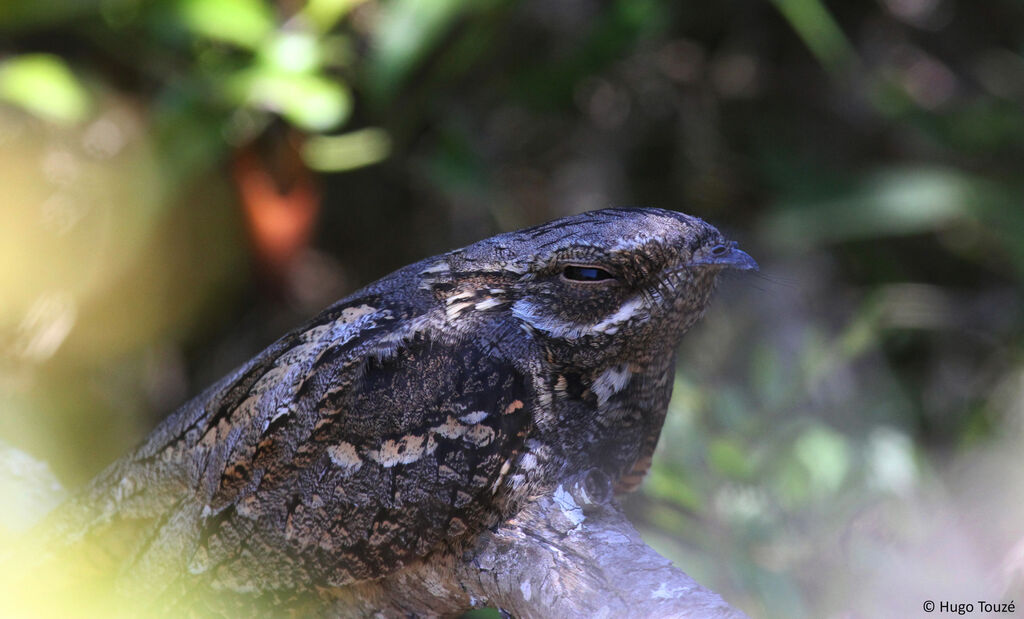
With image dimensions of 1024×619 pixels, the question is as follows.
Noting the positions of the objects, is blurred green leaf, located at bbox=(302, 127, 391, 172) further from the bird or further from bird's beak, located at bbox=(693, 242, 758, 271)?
bird's beak, located at bbox=(693, 242, 758, 271)

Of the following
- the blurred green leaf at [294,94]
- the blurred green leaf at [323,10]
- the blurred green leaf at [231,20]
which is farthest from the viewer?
the blurred green leaf at [323,10]

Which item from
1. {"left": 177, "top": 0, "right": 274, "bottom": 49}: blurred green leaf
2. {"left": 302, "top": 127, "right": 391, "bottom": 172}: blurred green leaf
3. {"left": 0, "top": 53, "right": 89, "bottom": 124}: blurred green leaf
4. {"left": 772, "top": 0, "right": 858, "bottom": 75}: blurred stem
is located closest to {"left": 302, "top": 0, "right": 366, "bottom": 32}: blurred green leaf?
{"left": 177, "top": 0, "right": 274, "bottom": 49}: blurred green leaf

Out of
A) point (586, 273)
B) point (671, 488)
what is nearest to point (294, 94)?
point (671, 488)

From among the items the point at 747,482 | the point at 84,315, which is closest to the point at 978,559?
the point at 747,482

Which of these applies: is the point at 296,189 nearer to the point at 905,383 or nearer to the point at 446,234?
the point at 446,234

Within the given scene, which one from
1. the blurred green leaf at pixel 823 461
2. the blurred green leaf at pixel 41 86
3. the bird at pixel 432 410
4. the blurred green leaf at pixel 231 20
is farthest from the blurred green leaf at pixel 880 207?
the blurred green leaf at pixel 41 86

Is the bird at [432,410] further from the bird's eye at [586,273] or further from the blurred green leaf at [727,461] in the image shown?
the blurred green leaf at [727,461]
